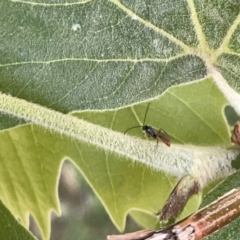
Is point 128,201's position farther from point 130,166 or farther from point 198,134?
point 198,134

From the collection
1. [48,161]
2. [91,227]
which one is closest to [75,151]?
[48,161]

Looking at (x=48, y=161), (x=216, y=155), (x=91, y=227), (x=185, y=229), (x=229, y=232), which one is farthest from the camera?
(x=91, y=227)

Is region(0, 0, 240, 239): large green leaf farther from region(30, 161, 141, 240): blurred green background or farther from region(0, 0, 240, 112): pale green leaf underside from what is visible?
region(30, 161, 141, 240): blurred green background

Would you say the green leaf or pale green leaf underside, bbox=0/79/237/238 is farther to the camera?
pale green leaf underside, bbox=0/79/237/238

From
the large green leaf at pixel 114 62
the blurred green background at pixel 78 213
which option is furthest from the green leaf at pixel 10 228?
the blurred green background at pixel 78 213

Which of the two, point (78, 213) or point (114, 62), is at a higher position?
point (114, 62)

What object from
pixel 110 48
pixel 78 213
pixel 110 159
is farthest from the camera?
pixel 78 213

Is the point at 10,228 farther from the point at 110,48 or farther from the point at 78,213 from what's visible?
the point at 78,213

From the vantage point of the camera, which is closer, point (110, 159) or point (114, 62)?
point (114, 62)

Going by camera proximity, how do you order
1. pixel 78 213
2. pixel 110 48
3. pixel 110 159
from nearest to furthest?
pixel 110 48, pixel 110 159, pixel 78 213

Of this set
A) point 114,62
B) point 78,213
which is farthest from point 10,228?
point 78,213

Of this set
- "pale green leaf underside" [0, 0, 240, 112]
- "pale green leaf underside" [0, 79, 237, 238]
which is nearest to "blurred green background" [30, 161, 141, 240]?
"pale green leaf underside" [0, 79, 237, 238]
